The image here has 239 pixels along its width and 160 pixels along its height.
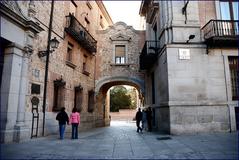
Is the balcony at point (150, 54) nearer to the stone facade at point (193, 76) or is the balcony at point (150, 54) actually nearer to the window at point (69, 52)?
the stone facade at point (193, 76)

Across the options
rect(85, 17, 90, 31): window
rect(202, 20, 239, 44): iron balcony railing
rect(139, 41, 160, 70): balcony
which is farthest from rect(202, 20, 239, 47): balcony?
rect(85, 17, 90, 31): window

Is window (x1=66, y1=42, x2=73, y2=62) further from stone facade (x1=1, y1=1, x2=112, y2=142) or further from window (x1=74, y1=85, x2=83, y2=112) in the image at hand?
window (x1=74, y1=85, x2=83, y2=112)

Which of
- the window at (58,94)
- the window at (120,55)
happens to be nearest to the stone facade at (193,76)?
the window at (58,94)

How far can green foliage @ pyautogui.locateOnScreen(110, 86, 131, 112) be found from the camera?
38438 millimetres

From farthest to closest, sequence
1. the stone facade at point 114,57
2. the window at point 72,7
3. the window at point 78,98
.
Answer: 1. the stone facade at point 114,57
2. the window at point 78,98
3. the window at point 72,7

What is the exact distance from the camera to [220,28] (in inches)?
426

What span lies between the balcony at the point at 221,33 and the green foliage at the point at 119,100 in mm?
28664

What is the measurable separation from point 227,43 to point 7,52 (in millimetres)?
9994

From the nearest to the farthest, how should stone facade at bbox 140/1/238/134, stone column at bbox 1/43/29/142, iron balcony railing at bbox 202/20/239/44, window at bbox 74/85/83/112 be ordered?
1. stone column at bbox 1/43/29/142
2. stone facade at bbox 140/1/238/134
3. iron balcony railing at bbox 202/20/239/44
4. window at bbox 74/85/83/112

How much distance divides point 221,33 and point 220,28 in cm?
28

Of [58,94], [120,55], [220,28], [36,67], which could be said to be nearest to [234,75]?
[220,28]

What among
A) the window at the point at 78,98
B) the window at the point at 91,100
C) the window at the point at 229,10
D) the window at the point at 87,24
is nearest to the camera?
the window at the point at 229,10

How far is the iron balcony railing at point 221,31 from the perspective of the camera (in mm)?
10422

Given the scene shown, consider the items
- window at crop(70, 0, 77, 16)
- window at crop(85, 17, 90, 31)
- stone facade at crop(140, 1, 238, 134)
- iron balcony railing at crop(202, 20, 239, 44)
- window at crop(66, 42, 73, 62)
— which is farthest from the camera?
window at crop(85, 17, 90, 31)
